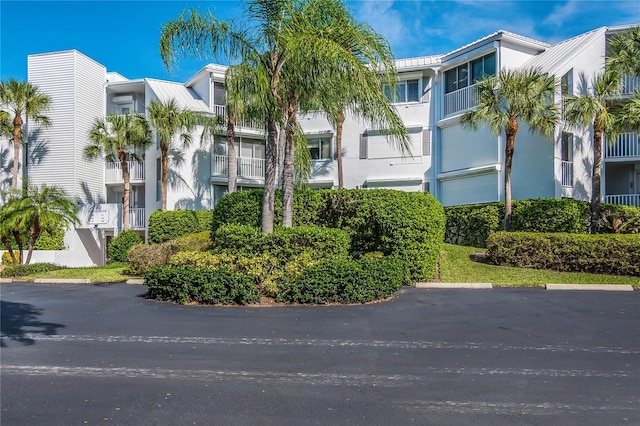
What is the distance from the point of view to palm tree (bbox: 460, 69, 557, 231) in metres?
18.7

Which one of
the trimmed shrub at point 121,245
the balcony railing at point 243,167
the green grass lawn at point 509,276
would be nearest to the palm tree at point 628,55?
the green grass lawn at point 509,276

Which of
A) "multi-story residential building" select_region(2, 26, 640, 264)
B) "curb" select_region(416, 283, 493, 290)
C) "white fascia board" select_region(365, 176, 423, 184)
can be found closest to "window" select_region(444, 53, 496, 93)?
"multi-story residential building" select_region(2, 26, 640, 264)

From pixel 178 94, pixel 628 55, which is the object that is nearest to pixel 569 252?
pixel 628 55

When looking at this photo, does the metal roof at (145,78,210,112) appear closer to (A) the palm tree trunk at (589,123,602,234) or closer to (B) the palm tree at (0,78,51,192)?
(B) the palm tree at (0,78,51,192)

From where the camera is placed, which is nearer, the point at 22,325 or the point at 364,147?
the point at 22,325

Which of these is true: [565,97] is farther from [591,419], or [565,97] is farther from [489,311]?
[591,419]

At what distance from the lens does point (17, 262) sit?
22.7 metres

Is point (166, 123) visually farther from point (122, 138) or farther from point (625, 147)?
point (625, 147)

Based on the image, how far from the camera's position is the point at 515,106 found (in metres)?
18.8

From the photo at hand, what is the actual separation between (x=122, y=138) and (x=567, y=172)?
71.0 ft

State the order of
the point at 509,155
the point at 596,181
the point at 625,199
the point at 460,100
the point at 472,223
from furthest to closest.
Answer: the point at 460,100 < the point at 625,199 < the point at 472,223 < the point at 509,155 < the point at 596,181

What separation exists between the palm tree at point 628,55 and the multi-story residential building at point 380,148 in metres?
1.90

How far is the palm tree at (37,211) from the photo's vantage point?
68.2ft

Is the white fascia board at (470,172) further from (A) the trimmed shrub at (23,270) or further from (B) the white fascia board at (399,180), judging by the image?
(A) the trimmed shrub at (23,270)
